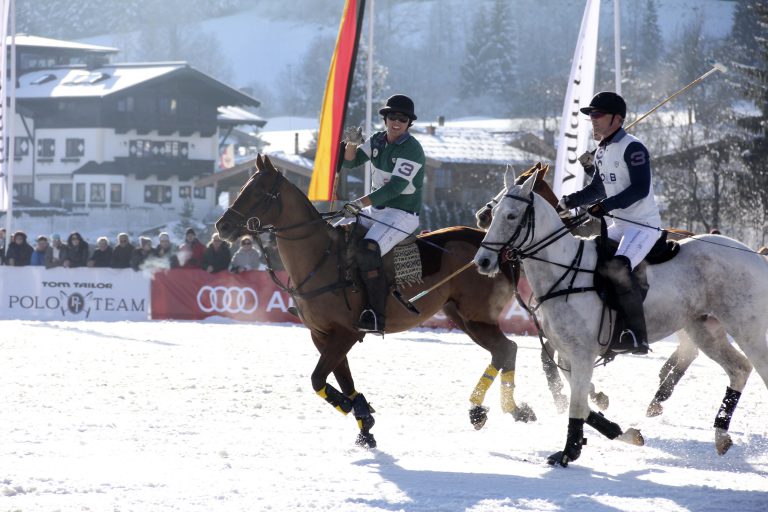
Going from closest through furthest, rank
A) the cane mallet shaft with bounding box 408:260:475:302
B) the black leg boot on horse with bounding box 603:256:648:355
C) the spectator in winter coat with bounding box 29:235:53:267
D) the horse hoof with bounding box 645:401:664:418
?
the black leg boot on horse with bounding box 603:256:648:355 < the cane mallet shaft with bounding box 408:260:475:302 < the horse hoof with bounding box 645:401:664:418 < the spectator in winter coat with bounding box 29:235:53:267

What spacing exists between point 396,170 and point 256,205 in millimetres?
1237

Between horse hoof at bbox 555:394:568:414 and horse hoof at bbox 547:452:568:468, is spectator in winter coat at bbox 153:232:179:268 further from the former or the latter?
horse hoof at bbox 547:452:568:468

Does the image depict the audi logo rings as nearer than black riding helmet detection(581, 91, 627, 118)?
No

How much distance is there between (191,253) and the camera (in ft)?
77.9

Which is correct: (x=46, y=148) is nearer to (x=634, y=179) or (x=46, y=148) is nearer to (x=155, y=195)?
(x=155, y=195)

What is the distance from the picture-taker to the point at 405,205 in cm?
1014

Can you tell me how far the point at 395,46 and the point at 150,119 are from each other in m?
105

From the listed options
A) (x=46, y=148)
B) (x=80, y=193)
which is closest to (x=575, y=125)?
(x=80, y=193)

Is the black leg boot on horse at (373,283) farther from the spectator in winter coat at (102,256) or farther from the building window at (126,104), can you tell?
the building window at (126,104)

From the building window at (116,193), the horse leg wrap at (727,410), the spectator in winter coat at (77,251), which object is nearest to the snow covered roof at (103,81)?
the building window at (116,193)

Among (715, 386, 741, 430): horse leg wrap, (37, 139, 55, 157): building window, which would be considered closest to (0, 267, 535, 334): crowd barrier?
(715, 386, 741, 430): horse leg wrap

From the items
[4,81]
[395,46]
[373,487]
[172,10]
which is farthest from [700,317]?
[172,10]

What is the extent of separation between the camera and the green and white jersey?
9.90 metres

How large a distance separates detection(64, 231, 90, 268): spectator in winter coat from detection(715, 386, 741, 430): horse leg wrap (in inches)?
685
